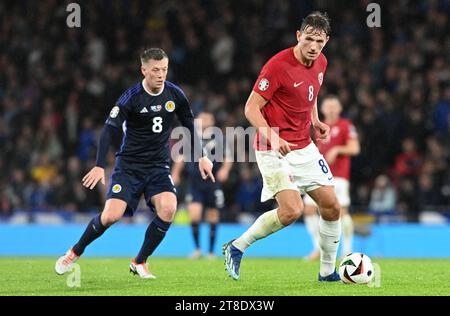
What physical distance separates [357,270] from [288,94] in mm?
1593

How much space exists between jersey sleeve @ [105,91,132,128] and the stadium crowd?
704 centimetres

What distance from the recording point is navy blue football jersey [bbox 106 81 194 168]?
8297mm

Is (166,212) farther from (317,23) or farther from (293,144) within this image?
(317,23)

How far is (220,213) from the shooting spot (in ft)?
49.9

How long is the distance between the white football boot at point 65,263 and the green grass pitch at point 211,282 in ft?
0.31

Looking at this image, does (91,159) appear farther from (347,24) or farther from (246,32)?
(347,24)

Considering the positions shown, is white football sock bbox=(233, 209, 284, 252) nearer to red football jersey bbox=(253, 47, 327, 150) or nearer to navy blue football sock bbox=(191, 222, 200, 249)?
red football jersey bbox=(253, 47, 327, 150)

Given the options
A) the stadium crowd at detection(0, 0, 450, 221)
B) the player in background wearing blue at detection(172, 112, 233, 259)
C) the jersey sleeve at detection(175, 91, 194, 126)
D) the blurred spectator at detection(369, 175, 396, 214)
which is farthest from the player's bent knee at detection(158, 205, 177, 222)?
the blurred spectator at detection(369, 175, 396, 214)

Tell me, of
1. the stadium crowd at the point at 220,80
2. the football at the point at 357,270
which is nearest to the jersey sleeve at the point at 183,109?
the football at the point at 357,270

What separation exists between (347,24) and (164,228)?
34.5 ft

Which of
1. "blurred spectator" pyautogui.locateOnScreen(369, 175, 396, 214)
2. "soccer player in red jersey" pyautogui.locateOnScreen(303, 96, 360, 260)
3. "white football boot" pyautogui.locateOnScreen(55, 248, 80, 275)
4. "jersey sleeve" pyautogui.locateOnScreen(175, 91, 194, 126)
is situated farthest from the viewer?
"blurred spectator" pyautogui.locateOnScreen(369, 175, 396, 214)

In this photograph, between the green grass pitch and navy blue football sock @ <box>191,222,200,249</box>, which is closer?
the green grass pitch

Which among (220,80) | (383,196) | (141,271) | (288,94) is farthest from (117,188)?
(220,80)
